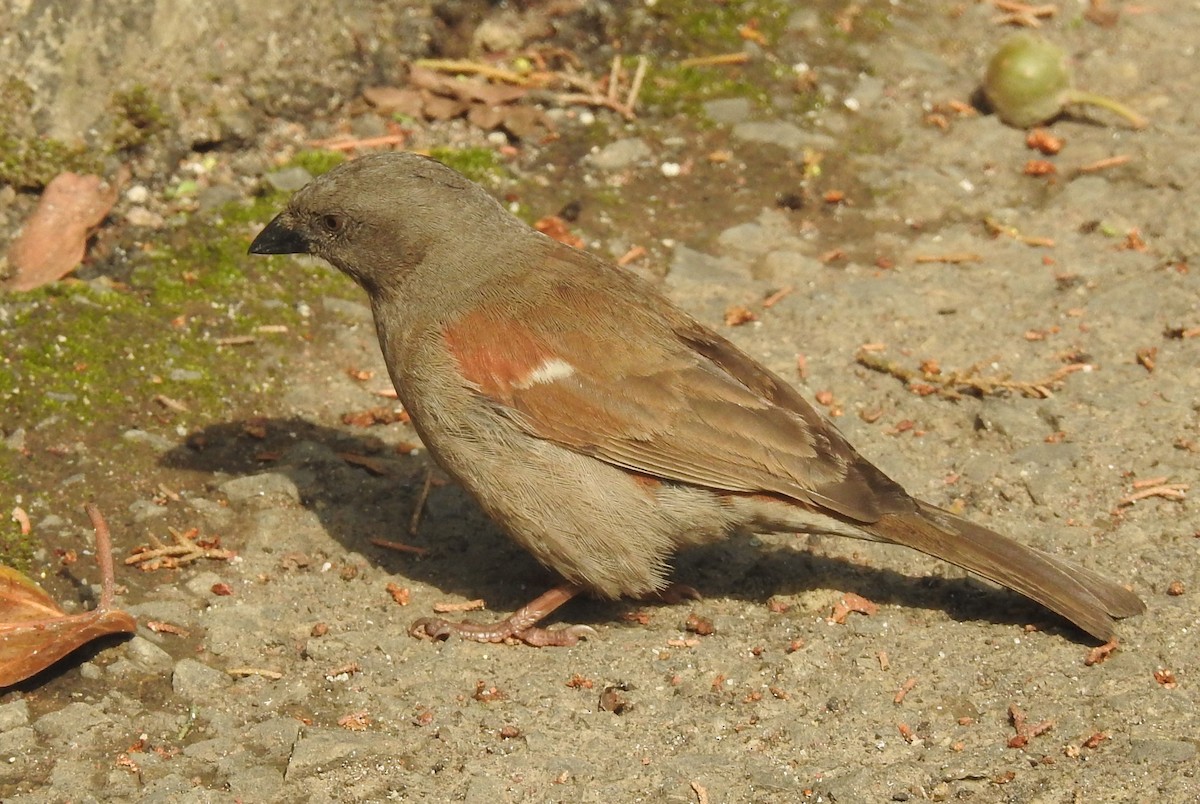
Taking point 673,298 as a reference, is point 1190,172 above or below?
above

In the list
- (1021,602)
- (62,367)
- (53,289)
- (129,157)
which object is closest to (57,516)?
(62,367)

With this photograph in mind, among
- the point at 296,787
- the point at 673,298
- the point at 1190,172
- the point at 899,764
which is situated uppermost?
the point at 1190,172

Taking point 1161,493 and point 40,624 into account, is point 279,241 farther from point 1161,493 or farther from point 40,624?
point 1161,493

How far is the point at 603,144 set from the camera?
8375 mm

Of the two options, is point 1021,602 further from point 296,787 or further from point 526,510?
point 296,787

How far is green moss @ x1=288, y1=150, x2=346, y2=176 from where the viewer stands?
7844 millimetres

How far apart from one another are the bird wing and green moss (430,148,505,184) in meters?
2.56

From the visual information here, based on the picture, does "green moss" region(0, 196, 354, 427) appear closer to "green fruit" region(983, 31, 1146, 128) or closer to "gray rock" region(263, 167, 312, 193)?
"gray rock" region(263, 167, 312, 193)

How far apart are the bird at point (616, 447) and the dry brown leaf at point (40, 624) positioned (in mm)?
1196

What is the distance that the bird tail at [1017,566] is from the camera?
5.08 meters

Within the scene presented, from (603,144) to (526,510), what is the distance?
3595 millimetres

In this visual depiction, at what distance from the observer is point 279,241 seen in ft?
19.9

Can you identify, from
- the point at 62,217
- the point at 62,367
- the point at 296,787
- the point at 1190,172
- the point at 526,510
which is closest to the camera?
the point at 296,787

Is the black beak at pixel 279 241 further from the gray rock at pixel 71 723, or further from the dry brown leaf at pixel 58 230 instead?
the gray rock at pixel 71 723
